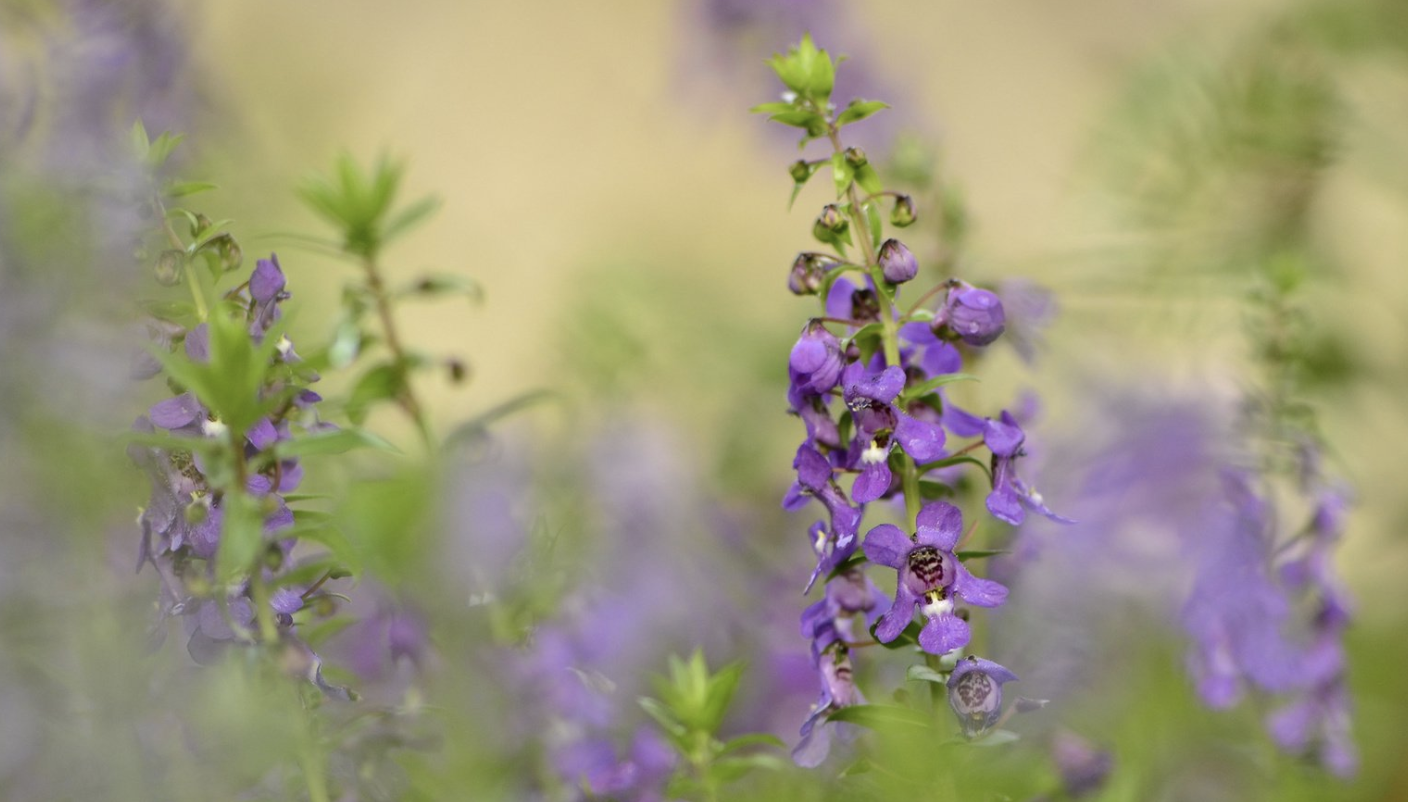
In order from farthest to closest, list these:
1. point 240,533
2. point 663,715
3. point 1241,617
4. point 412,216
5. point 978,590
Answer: point 1241,617 < point 412,216 < point 663,715 < point 978,590 < point 240,533

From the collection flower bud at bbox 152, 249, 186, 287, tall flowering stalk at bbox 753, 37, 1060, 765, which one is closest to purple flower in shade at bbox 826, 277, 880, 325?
tall flowering stalk at bbox 753, 37, 1060, 765

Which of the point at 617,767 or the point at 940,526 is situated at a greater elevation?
the point at 940,526

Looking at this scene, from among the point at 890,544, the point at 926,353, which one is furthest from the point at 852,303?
the point at 890,544

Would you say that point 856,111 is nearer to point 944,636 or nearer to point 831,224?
point 831,224

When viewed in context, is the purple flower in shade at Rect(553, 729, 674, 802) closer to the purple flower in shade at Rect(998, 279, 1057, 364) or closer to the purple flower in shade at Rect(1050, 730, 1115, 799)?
the purple flower in shade at Rect(1050, 730, 1115, 799)

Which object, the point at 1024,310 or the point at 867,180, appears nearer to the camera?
the point at 867,180

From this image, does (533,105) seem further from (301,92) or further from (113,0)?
(113,0)

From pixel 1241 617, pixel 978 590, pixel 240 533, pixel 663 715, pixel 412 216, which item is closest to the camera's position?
pixel 240 533

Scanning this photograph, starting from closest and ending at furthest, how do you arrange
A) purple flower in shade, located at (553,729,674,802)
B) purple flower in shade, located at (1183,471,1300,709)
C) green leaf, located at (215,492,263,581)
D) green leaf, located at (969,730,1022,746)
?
green leaf, located at (215,492,263,581) < green leaf, located at (969,730,1022,746) < purple flower in shade, located at (553,729,674,802) < purple flower in shade, located at (1183,471,1300,709)
